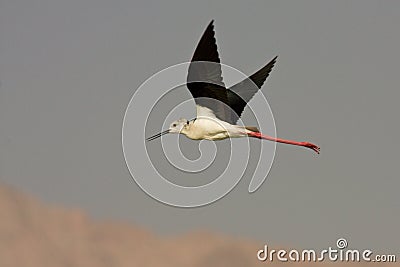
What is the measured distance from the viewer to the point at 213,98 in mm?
11734

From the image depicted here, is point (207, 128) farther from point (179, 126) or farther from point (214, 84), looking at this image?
point (214, 84)

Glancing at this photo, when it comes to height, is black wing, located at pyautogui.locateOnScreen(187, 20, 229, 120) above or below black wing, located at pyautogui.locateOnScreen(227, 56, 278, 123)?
below

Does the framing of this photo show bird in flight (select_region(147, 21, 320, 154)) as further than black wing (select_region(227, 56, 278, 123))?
No

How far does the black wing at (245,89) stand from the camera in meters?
12.2

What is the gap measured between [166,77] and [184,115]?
0.45 metres

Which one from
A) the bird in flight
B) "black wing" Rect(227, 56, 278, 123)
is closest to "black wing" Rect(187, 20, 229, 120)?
the bird in flight

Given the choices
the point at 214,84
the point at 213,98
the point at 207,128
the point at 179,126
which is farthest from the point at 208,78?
the point at 179,126

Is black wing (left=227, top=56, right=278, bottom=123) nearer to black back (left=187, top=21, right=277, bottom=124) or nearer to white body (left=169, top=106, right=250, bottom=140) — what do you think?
black back (left=187, top=21, right=277, bottom=124)

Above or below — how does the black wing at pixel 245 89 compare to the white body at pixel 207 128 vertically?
above

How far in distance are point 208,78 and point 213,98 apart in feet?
1.42

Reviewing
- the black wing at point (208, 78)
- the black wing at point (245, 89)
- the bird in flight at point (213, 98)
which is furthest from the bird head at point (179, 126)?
the black wing at point (245, 89)

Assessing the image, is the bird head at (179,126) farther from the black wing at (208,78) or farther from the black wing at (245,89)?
the black wing at (245,89)

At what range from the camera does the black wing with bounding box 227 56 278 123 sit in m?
12.2

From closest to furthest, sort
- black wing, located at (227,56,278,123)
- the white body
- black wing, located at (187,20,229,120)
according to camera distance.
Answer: black wing, located at (187,20,229,120) → the white body → black wing, located at (227,56,278,123)
